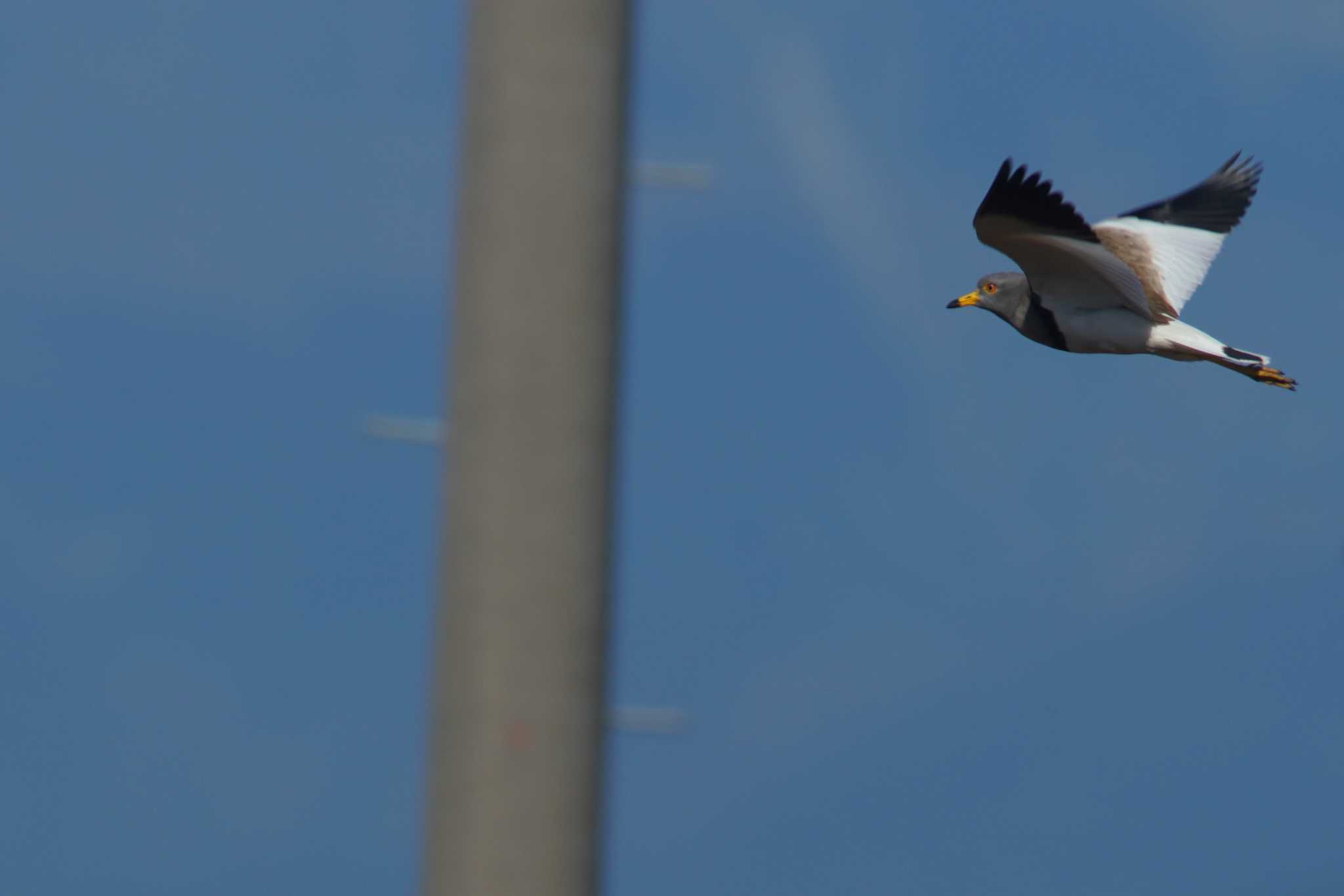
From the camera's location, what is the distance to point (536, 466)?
325 cm

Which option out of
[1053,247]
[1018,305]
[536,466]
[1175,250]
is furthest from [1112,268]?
[536,466]

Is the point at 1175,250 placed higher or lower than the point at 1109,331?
higher

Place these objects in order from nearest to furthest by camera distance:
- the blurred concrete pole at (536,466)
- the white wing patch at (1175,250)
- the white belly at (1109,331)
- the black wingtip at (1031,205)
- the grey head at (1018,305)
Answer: the blurred concrete pole at (536,466) < the black wingtip at (1031,205) < the white belly at (1109,331) < the grey head at (1018,305) < the white wing patch at (1175,250)

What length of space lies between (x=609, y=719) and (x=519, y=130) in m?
1.07

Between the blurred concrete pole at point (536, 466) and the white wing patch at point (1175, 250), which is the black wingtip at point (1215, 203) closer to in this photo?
the white wing patch at point (1175, 250)

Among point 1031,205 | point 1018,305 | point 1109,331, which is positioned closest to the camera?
point 1031,205

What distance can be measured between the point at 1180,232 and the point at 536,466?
9500mm

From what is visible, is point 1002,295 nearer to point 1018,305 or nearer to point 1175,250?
point 1018,305

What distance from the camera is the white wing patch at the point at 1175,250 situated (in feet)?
37.0

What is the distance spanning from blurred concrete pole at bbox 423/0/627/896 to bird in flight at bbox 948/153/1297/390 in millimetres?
5694

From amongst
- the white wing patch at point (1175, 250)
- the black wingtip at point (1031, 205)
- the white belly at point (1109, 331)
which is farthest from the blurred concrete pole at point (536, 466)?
the white wing patch at point (1175, 250)

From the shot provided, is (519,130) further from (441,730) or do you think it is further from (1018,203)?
(1018,203)

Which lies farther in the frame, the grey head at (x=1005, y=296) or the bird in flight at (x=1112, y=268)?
the grey head at (x=1005, y=296)

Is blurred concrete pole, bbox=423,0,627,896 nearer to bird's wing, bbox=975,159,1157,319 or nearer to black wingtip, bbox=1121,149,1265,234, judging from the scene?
bird's wing, bbox=975,159,1157,319
